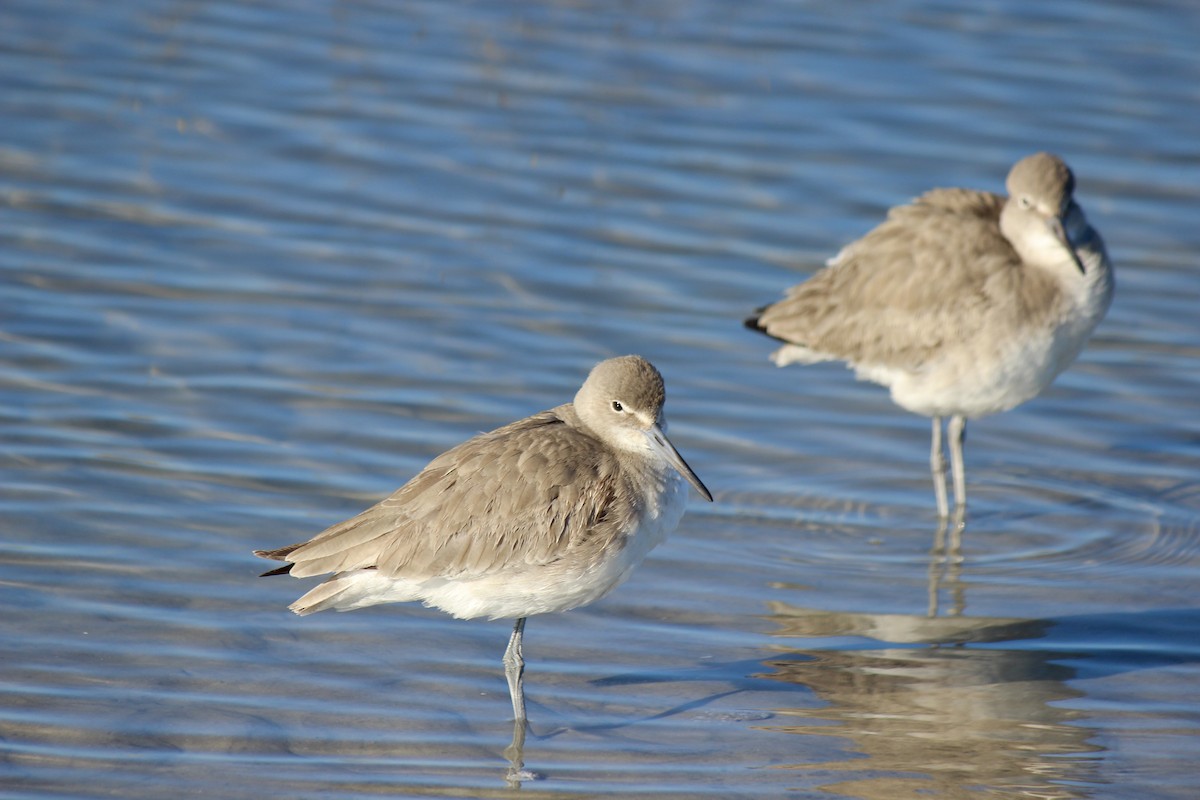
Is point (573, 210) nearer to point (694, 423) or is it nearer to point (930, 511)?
point (694, 423)

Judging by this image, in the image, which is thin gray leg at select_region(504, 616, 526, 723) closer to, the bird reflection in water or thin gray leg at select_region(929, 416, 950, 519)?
the bird reflection in water

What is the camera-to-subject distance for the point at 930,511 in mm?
8922

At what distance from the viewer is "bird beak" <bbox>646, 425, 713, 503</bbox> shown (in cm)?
662

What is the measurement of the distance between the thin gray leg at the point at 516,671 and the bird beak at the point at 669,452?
2.65 feet

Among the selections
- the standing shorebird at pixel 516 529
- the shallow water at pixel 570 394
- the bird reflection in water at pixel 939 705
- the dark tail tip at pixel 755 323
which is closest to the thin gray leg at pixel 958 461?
the shallow water at pixel 570 394

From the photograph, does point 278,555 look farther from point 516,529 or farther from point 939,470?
point 939,470

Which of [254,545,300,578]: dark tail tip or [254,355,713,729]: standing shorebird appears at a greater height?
[254,355,713,729]: standing shorebird

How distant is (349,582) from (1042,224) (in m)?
4.26

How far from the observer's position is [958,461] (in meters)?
9.07

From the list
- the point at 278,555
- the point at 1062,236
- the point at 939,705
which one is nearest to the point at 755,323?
the point at 1062,236

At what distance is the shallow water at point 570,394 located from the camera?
262 inches

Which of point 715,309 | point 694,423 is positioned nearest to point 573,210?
point 715,309

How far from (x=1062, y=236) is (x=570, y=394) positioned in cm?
259

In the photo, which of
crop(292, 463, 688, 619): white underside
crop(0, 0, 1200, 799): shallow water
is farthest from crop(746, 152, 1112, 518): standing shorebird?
crop(292, 463, 688, 619): white underside
